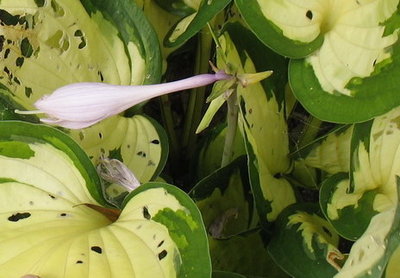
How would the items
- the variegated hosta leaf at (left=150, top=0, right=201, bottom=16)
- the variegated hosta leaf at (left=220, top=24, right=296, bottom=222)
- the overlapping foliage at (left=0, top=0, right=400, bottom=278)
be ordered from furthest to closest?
the variegated hosta leaf at (left=150, top=0, right=201, bottom=16)
the variegated hosta leaf at (left=220, top=24, right=296, bottom=222)
the overlapping foliage at (left=0, top=0, right=400, bottom=278)

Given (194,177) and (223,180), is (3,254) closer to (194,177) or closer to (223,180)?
(223,180)

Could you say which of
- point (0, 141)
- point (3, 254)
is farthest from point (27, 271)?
point (0, 141)

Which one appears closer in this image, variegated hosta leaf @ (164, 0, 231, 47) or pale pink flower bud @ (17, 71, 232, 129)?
pale pink flower bud @ (17, 71, 232, 129)

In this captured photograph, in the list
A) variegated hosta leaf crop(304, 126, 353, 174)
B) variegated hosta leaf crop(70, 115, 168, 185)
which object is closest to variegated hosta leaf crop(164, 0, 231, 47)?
variegated hosta leaf crop(70, 115, 168, 185)

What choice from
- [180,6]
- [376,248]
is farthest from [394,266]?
[180,6]

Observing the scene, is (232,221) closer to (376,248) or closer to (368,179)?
(368,179)

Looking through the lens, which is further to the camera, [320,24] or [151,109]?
[151,109]

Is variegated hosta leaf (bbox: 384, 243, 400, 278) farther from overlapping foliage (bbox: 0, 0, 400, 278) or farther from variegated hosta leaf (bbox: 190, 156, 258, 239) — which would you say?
variegated hosta leaf (bbox: 190, 156, 258, 239)
